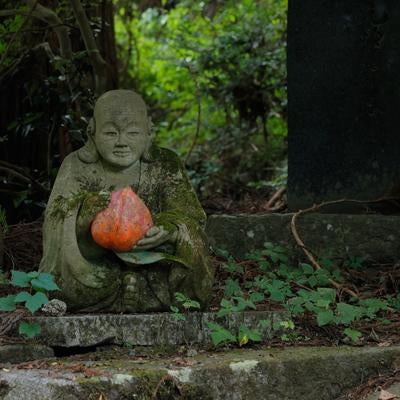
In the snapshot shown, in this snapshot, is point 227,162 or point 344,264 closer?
point 344,264

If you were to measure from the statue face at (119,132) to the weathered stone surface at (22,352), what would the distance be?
3.45ft

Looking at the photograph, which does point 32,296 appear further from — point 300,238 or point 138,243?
point 300,238

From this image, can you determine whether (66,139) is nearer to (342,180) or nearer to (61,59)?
(61,59)

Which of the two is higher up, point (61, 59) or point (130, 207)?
point (61, 59)

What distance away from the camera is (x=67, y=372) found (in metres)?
3.72

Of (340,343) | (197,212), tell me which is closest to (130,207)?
(197,212)

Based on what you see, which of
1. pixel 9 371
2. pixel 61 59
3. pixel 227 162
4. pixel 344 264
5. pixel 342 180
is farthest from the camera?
pixel 227 162

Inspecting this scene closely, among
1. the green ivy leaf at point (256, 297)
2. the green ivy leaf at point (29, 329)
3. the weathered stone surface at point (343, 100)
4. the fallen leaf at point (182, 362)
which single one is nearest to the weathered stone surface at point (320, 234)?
the weathered stone surface at point (343, 100)

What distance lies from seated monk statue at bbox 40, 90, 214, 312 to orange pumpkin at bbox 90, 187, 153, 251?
5 centimetres

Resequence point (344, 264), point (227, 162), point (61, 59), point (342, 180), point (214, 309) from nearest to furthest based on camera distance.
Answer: point (214, 309) → point (344, 264) → point (342, 180) → point (61, 59) → point (227, 162)

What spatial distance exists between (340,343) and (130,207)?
1.24 metres

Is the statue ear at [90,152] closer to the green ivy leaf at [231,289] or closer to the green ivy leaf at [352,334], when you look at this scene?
the green ivy leaf at [231,289]

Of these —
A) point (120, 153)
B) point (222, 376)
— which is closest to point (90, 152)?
point (120, 153)

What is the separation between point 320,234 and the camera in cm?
604
